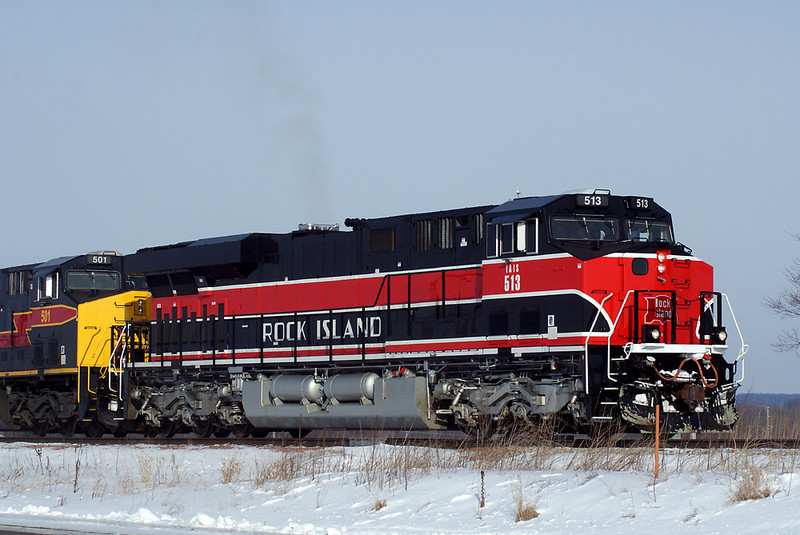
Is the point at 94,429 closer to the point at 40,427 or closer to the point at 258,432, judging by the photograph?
the point at 40,427

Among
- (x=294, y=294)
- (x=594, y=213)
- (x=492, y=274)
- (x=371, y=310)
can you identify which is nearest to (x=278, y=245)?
(x=294, y=294)

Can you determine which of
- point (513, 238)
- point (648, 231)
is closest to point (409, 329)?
point (513, 238)

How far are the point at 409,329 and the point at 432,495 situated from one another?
25.3 feet

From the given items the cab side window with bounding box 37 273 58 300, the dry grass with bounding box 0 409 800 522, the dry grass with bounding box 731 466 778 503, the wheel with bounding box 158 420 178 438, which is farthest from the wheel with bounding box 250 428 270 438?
the dry grass with bounding box 731 466 778 503

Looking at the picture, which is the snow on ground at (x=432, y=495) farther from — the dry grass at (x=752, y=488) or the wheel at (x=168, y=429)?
the wheel at (x=168, y=429)

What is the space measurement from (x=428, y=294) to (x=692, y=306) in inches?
176

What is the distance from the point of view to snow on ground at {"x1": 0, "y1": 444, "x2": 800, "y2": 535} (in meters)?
10.7

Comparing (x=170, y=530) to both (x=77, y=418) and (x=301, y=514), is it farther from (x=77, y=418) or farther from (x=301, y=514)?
(x=77, y=418)

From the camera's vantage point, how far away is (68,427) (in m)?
26.8

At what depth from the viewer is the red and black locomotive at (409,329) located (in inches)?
687

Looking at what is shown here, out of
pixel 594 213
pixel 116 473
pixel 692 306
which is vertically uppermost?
pixel 594 213

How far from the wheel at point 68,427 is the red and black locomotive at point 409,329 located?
80 mm

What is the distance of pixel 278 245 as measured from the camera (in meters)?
22.7

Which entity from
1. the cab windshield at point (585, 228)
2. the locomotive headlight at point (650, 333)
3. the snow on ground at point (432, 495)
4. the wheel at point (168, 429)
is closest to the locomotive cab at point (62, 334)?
the wheel at point (168, 429)
